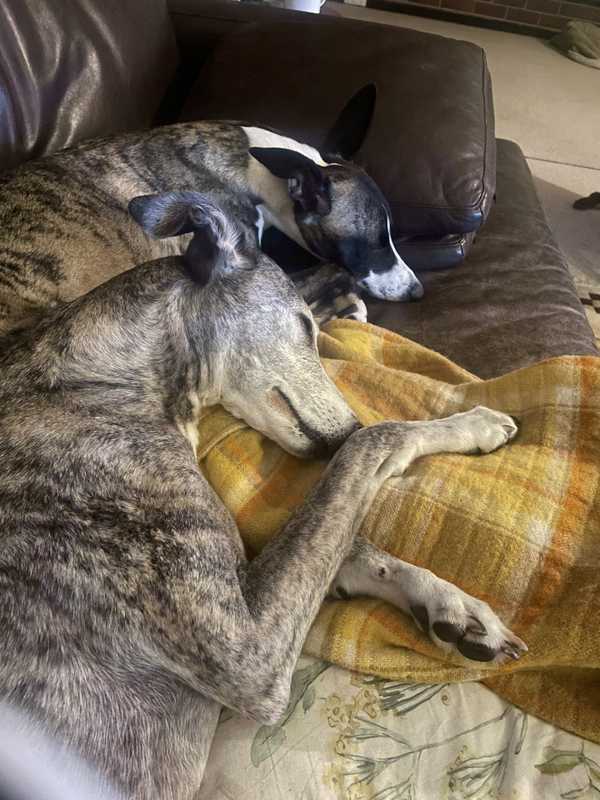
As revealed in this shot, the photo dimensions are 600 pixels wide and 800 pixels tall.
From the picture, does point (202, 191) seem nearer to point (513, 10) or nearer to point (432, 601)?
point (432, 601)

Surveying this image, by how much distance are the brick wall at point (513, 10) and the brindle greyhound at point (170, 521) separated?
276 inches

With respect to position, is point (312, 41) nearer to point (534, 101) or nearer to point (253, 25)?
point (253, 25)

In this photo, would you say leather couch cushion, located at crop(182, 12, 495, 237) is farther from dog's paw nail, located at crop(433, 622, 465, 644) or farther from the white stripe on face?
dog's paw nail, located at crop(433, 622, 465, 644)

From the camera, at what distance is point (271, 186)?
2.45 m

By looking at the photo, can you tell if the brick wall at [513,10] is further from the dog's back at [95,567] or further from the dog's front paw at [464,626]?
the dog's front paw at [464,626]

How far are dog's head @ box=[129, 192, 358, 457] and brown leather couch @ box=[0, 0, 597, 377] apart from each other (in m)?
0.59

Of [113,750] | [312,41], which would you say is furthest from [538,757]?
[312,41]

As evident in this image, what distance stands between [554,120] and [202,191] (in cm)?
430

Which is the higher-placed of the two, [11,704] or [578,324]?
[578,324]

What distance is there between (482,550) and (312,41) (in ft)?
7.10

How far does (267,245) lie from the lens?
2621 mm

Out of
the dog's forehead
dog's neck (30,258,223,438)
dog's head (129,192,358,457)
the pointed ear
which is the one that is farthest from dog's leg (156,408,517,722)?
the pointed ear

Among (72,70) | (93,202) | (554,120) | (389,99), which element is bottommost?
(554,120)

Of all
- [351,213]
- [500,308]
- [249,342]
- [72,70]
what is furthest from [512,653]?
[72,70]
